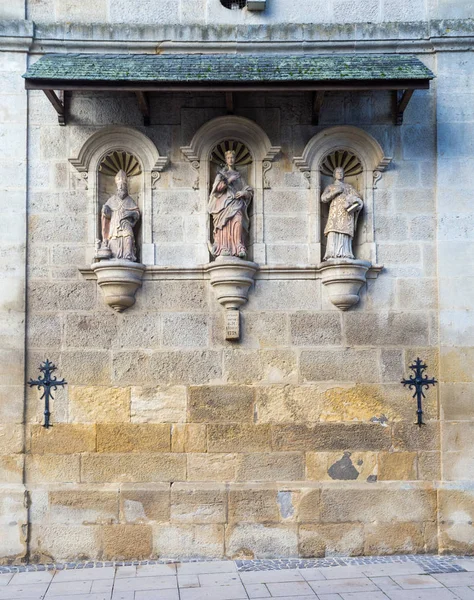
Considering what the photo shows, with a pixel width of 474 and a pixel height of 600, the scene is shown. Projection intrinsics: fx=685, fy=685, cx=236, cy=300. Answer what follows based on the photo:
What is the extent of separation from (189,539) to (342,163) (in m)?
4.36

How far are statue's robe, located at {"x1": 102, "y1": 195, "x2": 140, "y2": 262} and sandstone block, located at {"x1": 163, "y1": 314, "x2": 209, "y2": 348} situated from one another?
0.78 meters

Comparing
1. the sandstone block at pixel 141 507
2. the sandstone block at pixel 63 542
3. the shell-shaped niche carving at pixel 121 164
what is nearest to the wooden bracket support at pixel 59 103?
the shell-shaped niche carving at pixel 121 164

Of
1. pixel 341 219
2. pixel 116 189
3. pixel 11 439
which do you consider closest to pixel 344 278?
pixel 341 219

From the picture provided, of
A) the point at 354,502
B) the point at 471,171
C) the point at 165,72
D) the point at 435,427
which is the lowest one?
the point at 354,502

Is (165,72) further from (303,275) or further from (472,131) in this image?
(472,131)

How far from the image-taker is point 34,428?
7.19m

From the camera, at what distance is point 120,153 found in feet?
24.6

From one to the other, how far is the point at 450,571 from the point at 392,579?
2.11 feet

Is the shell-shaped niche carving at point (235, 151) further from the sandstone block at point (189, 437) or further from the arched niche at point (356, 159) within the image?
the sandstone block at point (189, 437)

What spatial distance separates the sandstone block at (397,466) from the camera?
7199 millimetres

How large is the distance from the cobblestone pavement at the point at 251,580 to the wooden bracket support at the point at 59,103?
4.66 metres

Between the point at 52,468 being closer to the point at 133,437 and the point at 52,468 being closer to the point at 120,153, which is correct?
the point at 133,437

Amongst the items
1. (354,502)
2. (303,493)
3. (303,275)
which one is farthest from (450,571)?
(303,275)

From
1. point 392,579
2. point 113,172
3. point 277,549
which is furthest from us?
point 113,172
